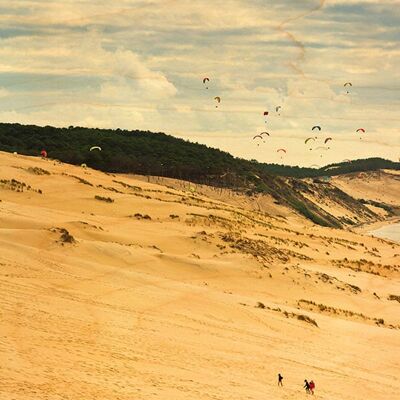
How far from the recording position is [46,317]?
71.3ft

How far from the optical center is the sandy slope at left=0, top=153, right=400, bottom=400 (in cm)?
1873

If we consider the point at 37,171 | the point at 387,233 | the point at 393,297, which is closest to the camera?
the point at 393,297

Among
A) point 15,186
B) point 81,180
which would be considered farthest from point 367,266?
point 15,186

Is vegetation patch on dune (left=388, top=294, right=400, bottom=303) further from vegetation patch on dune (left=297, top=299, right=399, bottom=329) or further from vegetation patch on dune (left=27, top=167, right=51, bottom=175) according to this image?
vegetation patch on dune (left=27, top=167, right=51, bottom=175)

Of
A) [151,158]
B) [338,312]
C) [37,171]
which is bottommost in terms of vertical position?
[338,312]

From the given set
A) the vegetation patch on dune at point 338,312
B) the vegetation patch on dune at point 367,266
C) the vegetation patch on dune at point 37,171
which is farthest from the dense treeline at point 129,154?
the vegetation patch on dune at point 338,312

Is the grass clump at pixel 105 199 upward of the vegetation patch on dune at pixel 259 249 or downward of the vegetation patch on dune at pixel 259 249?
upward

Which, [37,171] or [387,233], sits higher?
[37,171]

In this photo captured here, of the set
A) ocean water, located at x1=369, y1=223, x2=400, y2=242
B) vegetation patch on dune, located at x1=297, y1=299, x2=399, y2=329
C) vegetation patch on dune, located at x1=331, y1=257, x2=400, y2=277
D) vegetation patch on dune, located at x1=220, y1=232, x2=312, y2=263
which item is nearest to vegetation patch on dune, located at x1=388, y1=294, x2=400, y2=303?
vegetation patch on dune, located at x1=297, y1=299, x2=399, y2=329

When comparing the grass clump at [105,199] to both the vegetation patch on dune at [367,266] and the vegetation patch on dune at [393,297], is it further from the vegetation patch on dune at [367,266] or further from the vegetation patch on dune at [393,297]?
the vegetation patch on dune at [393,297]

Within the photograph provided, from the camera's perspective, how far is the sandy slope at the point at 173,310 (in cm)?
1873

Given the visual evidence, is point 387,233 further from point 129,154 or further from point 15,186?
point 15,186

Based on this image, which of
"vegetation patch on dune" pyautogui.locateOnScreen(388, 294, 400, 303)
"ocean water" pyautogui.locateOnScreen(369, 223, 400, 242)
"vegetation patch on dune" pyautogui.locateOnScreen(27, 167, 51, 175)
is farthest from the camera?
"ocean water" pyautogui.locateOnScreen(369, 223, 400, 242)

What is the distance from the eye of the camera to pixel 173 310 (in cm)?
2702
